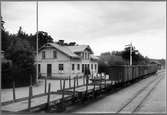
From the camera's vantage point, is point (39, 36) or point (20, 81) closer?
point (39, 36)

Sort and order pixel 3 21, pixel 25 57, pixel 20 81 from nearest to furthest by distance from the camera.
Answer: pixel 3 21 → pixel 20 81 → pixel 25 57

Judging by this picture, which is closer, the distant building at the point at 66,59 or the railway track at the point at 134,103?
the distant building at the point at 66,59

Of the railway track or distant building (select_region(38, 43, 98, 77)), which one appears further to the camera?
the railway track

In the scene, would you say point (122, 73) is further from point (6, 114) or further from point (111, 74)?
point (6, 114)

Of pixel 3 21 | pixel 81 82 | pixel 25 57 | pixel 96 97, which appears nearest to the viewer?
pixel 3 21

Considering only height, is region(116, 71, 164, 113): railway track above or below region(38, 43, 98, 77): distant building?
below

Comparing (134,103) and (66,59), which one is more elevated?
(66,59)

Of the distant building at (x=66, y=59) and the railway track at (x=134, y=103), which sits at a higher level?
the distant building at (x=66, y=59)

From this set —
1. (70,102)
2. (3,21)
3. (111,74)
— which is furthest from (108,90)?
(3,21)

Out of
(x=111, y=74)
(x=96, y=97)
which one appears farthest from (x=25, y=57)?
(x=96, y=97)

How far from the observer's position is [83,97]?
8875 millimetres

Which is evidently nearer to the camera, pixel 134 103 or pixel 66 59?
pixel 66 59

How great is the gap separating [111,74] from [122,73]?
36.4 inches

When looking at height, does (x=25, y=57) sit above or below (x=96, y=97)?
above
